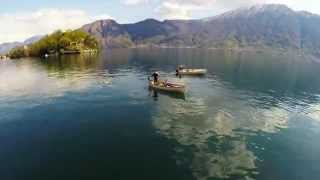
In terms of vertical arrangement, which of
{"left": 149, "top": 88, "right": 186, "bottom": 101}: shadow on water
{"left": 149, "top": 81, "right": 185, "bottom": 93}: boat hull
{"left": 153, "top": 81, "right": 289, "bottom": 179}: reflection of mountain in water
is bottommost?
{"left": 153, "top": 81, "right": 289, "bottom": 179}: reflection of mountain in water

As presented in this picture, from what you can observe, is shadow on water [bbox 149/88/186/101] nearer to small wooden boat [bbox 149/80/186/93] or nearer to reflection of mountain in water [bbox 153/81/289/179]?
small wooden boat [bbox 149/80/186/93]

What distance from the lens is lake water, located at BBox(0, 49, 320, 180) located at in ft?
150

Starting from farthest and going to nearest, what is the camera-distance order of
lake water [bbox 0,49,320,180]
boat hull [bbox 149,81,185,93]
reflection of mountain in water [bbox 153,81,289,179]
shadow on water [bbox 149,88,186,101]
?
1. boat hull [bbox 149,81,185,93]
2. shadow on water [bbox 149,88,186,101]
3. reflection of mountain in water [bbox 153,81,289,179]
4. lake water [bbox 0,49,320,180]

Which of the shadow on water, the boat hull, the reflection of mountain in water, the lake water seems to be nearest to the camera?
the lake water

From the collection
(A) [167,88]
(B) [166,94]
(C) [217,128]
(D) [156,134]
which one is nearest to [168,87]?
(A) [167,88]

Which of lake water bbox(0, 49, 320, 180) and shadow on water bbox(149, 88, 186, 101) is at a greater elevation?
shadow on water bbox(149, 88, 186, 101)

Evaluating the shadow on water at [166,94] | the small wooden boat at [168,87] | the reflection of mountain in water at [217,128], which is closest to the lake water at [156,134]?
the reflection of mountain in water at [217,128]

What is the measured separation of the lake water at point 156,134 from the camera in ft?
150

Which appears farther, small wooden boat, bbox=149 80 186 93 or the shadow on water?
small wooden boat, bbox=149 80 186 93

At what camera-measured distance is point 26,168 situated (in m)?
45.7

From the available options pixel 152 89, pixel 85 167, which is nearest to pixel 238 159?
pixel 85 167

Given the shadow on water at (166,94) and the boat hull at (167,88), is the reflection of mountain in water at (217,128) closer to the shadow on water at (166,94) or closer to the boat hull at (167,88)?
the shadow on water at (166,94)

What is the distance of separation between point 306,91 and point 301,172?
7167cm

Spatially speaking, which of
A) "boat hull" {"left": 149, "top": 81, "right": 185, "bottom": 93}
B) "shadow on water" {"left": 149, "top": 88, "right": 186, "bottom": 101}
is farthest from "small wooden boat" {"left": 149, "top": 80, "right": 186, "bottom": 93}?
"shadow on water" {"left": 149, "top": 88, "right": 186, "bottom": 101}
